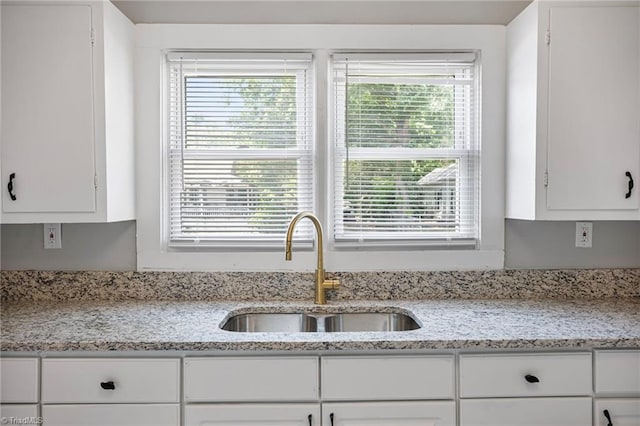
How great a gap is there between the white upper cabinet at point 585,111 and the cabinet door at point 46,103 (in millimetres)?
1784

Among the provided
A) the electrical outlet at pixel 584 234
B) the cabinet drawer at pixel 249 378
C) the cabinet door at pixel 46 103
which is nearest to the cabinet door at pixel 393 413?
the cabinet drawer at pixel 249 378

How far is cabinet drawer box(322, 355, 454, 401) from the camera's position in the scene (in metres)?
1.59

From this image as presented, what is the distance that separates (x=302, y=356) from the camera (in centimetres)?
158

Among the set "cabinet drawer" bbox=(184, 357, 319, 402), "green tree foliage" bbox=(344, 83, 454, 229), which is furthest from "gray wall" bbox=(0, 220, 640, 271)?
"cabinet drawer" bbox=(184, 357, 319, 402)

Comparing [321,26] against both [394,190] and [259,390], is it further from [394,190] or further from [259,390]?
[259,390]

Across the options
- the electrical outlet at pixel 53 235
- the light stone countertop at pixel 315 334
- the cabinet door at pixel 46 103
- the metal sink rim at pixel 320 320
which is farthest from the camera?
the electrical outlet at pixel 53 235

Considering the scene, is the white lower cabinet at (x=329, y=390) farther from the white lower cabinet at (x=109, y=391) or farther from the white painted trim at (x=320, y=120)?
the white painted trim at (x=320, y=120)

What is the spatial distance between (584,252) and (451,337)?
106 cm

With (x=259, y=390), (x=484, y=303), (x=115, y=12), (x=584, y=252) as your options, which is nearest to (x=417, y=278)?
(x=484, y=303)

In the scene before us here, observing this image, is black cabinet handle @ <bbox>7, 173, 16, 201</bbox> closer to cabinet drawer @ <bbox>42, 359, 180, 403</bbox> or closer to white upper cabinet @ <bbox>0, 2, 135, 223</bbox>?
white upper cabinet @ <bbox>0, 2, 135, 223</bbox>

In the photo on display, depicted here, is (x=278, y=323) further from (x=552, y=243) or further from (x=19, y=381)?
(x=552, y=243)

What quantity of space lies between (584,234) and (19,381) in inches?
93.1

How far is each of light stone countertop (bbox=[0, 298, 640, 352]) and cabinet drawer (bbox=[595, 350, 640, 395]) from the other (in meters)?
0.04

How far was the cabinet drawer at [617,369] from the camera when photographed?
1.60 meters
